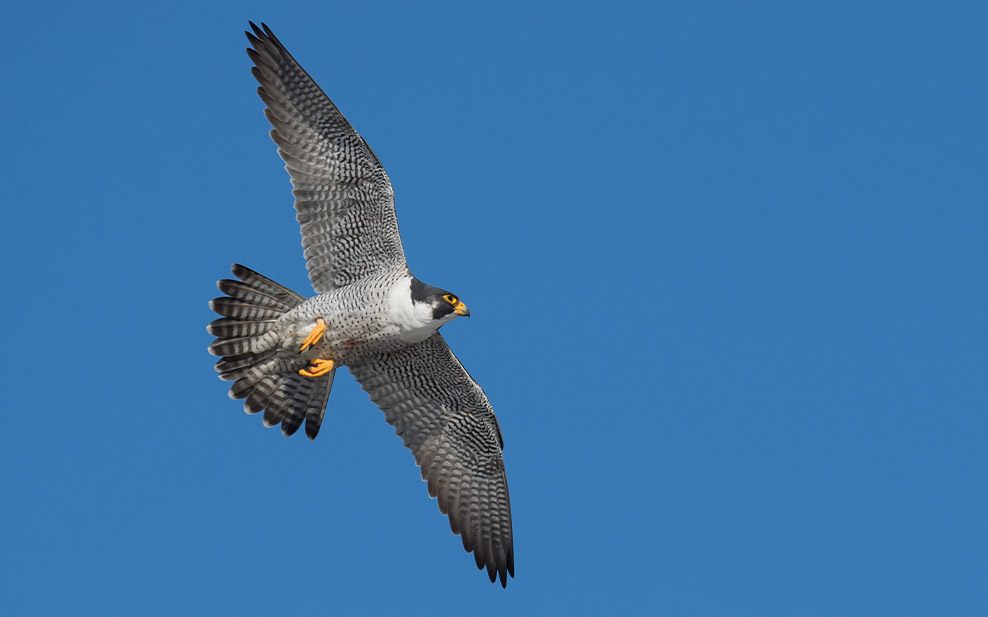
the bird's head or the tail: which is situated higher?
the bird's head

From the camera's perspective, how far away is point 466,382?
40.8ft

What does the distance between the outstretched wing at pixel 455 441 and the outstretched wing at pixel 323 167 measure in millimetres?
1580

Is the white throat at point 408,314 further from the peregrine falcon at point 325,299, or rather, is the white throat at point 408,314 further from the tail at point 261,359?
the tail at point 261,359

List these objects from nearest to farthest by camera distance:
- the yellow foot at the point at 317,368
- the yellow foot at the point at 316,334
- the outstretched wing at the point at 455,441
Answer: the yellow foot at the point at 316,334
the yellow foot at the point at 317,368
the outstretched wing at the point at 455,441

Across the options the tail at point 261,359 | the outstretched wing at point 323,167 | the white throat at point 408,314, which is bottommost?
the tail at point 261,359

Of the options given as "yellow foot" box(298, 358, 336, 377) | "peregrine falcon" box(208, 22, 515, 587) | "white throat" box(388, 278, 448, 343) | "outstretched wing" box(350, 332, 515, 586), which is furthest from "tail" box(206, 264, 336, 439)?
"white throat" box(388, 278, 448, 343)

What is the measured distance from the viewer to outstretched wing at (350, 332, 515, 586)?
40.9ft

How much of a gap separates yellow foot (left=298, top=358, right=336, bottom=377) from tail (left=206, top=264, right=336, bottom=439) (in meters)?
0.13

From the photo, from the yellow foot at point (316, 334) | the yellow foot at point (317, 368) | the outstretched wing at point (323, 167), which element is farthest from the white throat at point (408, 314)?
the yellow foot at point (317, 368)

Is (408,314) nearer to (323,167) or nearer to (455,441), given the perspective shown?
(323,167)

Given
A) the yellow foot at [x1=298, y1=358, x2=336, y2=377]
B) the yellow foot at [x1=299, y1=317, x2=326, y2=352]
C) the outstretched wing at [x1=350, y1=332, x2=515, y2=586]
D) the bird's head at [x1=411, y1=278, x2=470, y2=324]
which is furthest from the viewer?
the outstretched wing at [x1=350, y1=332, x2=515, y2=586]

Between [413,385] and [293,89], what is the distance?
139 inches

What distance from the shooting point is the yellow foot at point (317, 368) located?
464 inches

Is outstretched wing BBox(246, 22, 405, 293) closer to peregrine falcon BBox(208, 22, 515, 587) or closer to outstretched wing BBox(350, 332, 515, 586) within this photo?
peregrine falcon BBox(208, 22, 515, 587)
